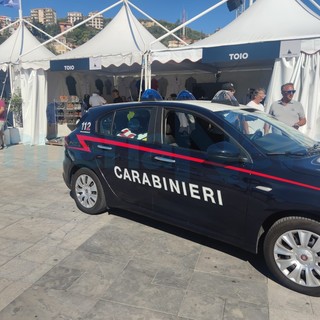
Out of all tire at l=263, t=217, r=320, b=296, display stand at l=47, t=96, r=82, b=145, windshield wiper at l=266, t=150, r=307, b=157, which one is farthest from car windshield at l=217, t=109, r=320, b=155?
display stand at l=47, t=96, r=82, b=145

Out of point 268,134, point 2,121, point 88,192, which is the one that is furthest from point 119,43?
point 268,134

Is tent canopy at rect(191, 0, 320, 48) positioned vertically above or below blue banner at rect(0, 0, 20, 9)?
below

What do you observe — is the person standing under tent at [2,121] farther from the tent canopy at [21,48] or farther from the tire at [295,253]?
the tire at [295,253]

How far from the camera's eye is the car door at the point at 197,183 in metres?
3.20

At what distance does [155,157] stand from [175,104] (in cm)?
66

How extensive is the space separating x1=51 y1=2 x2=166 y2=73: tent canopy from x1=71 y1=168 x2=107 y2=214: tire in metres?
4.68

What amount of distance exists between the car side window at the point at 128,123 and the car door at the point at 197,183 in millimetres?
284

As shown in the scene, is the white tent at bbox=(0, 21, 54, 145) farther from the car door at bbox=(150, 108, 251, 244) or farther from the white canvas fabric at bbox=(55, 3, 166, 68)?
the car door at bbox=(150, 108, 251, 244)

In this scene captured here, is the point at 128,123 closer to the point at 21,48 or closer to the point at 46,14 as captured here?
the point at 21,48

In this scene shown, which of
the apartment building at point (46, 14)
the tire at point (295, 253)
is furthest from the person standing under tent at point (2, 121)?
the apartment building at point (46, 14)

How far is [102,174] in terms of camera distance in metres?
4.41

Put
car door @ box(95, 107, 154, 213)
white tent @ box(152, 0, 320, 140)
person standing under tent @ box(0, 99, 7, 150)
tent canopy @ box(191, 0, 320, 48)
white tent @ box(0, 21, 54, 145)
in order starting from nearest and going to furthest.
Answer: car door @ box(95, 107, 154, 213), white tent @ box(152, 0, 320, 140), tent canopy @ box(191, 0, 320, 48), person standing under tent @ box(0, 99, 7, 150), white tent @ box(0, 21, 54, 145)

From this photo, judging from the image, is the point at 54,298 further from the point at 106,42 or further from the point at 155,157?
the point at 106,42

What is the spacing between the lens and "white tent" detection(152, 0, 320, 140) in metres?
6.59
